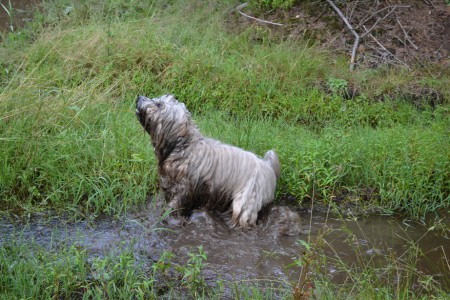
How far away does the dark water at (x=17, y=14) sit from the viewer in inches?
466

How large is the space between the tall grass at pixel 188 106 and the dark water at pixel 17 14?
51 cm

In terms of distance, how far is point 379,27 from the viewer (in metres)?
11.6

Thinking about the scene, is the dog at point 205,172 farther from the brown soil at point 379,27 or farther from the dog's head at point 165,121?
the brown soil at point 379,27

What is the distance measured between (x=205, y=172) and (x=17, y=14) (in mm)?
7475

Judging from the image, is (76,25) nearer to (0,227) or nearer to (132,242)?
(0,227)

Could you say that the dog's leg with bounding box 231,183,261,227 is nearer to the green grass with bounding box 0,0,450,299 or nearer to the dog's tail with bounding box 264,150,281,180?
the dog's tail with bounding box 264,150,281,180

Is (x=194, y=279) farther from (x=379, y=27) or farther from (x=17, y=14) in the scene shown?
Result: (x=17, y=14)

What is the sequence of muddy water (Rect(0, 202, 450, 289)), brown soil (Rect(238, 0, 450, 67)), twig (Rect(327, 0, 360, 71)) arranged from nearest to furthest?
muddy water (Rect(0, 202, 450, 289)) < twig (Rect(327, 0, 360, 71)) < brown soil (Rect(238, 0, 450, 67))

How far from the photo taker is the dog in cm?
641

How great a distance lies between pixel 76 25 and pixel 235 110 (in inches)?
134

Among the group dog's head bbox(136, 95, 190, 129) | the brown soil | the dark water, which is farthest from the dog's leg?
the dark water

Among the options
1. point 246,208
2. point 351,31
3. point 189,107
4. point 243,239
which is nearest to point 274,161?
point 246,208

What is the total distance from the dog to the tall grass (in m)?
0.60

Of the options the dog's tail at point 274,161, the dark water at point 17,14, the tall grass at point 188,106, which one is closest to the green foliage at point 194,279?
the tall grass at point 188,106
